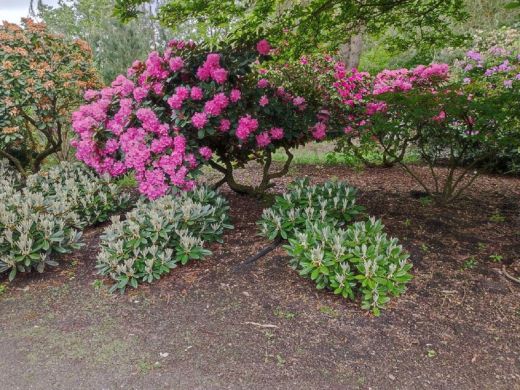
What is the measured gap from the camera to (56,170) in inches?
189

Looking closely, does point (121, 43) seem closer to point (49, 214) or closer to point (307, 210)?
point (49, 214)

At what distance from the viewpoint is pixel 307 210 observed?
3.30 m

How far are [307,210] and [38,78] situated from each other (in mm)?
3731

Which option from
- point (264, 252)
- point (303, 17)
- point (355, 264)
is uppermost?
point (303, 17)

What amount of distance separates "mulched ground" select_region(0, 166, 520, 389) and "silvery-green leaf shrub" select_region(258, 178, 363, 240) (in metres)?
0.18

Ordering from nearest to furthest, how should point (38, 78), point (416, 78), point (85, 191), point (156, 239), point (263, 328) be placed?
point (263, 328) < point (156, 239) < point (85, 191) < point (416, 78) < point (38, 78)

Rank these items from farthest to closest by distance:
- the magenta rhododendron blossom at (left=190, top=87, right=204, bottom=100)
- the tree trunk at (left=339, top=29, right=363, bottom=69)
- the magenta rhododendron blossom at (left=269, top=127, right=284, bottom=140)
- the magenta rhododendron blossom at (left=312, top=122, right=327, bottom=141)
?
1. the tree trunk at (left=339, top=29, right=363, bottom=69)
2. the magenta rhododendron blossom at (left=312, top=122, right=327, bottom=141)
3. the magenta rhododendron blossom at (left=269, top=127, right=284, bottom=140)
4. the magenta rhododendron blossom at (left=190, top=87, right=204, bottom=100)

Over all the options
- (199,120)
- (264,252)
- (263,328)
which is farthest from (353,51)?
(263,328)

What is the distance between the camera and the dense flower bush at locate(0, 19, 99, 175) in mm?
4941

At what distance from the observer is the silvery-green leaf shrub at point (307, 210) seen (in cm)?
333

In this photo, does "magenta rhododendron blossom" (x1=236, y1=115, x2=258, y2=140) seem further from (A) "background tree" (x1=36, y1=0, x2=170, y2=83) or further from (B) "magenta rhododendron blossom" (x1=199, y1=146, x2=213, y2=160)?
(A) "background tree" (x1=36, y1=0, x2=170, y2=83)

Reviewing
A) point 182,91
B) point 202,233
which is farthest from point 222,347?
point 182,91

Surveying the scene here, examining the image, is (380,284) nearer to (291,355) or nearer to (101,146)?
(291,355)

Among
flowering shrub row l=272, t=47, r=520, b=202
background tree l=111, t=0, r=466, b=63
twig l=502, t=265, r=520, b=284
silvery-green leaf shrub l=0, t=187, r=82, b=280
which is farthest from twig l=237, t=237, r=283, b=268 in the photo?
background tree l=111, t=0, r=466, b=63
